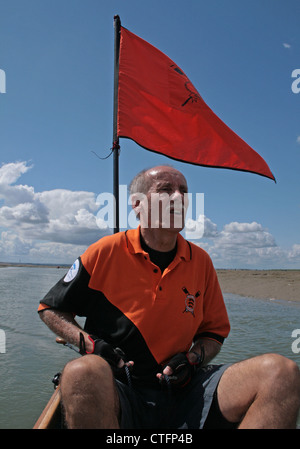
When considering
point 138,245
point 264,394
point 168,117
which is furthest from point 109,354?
point 168,117

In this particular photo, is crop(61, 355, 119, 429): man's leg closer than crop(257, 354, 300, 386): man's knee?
Yes

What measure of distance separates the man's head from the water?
2.65 meters

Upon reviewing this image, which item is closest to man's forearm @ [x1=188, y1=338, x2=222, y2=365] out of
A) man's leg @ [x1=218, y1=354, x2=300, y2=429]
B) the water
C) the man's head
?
man's leg @ [x1=218, y1=354, x2=300, y2=429]

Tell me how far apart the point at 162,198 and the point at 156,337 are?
914mm

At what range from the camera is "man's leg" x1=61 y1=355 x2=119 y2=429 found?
166 cm

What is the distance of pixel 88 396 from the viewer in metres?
1.67

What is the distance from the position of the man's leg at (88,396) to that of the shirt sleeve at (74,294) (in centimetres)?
60

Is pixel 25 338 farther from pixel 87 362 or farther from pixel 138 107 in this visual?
pixel 87 362

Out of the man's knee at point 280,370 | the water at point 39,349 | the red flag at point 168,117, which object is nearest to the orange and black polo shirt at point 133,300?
the man's knee at point 280,370

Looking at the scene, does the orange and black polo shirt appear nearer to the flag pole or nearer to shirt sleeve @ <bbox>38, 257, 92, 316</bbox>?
shirt sleeve @ <bbox>38, 257, 92, 316</bbox>

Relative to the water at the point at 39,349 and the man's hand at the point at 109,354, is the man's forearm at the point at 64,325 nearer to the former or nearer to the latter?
the man's hand at the point at 109,354

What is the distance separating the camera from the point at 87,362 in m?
1.75

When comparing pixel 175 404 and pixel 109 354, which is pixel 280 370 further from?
pixel 109 354
